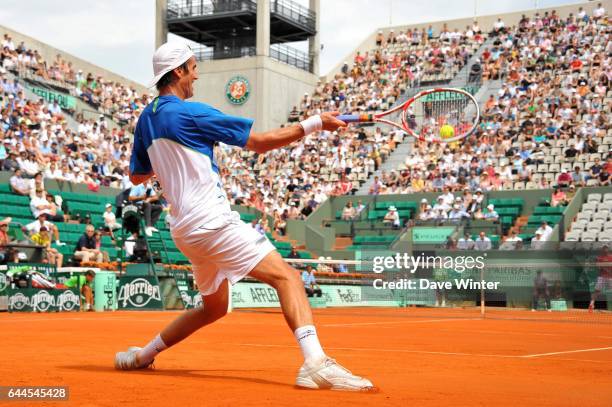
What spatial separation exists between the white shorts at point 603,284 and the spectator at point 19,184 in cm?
1270

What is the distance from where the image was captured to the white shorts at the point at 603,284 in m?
18.5

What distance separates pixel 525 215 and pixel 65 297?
15.3 m

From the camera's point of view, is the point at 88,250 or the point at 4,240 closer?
the point at 4,240

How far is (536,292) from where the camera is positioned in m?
19.5

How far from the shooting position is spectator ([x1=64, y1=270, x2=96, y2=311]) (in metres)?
17.9

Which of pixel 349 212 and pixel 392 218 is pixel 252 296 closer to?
pixel 392 218

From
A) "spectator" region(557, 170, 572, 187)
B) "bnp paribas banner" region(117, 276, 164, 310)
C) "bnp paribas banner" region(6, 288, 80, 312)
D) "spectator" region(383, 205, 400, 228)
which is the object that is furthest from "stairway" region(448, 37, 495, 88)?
"bnp paribas banner" region(6, 288, 80, 312)

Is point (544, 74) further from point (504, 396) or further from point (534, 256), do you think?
point (504, 396)

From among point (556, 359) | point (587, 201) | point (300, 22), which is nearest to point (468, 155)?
point (587, 201)

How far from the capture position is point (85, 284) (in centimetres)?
1791

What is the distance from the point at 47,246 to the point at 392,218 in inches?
499

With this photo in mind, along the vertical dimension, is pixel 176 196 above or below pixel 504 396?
above

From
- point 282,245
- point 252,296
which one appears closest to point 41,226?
point 252,296

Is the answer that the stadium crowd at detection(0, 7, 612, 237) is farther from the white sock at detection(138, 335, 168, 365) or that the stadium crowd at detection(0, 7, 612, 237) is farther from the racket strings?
the white sock at detection(138, 335, 168, 365)
